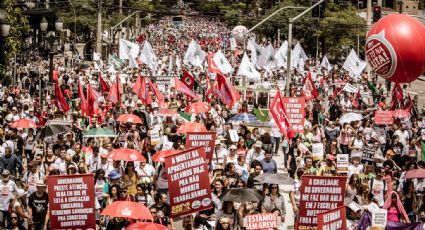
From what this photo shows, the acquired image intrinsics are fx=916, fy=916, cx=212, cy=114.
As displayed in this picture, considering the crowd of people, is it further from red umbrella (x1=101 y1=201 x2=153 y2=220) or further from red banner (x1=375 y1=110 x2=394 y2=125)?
red umbrella (x1=101 y1=201 x2=153 y2=220)

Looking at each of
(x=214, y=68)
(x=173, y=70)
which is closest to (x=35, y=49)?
(x=173, y=70)

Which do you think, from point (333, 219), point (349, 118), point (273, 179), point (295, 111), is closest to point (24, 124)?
point (295, 111)

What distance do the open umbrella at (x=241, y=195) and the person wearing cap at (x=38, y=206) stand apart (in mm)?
2495

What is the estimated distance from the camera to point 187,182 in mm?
11359

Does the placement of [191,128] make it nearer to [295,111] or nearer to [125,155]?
[295,111]

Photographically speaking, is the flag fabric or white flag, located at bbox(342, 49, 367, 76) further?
white flag, located at bbox(342, 49, 367, 76)

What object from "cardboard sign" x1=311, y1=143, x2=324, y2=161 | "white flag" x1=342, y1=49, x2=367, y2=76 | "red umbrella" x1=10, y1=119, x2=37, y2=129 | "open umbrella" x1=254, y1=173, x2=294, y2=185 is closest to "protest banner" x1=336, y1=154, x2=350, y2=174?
"cardboard sign" x1=311, y1=143, x2=324, y2=161

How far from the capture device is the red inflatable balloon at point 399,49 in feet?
49.2

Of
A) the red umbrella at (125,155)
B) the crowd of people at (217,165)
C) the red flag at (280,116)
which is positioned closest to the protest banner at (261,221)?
the crowd of people at (217,165)

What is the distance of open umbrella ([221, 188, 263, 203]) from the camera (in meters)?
12.3

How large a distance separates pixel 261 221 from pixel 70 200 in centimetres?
241

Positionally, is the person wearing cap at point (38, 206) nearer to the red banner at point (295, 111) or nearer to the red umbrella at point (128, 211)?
the red umbrella at point (128, 211)

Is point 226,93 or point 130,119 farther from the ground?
point 226,93

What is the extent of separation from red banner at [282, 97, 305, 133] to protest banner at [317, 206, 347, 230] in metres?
8.66
